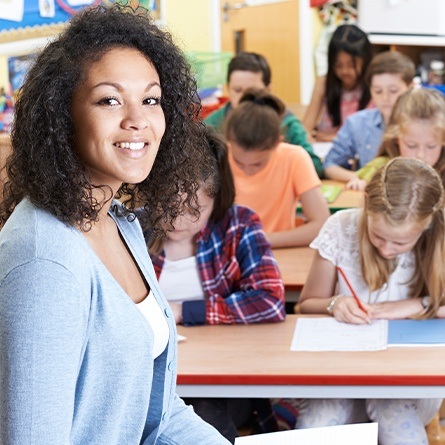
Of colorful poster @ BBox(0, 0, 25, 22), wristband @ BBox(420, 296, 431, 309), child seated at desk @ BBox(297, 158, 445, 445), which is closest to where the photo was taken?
child seated at desk @ BBox(297, 158, 445, 445)

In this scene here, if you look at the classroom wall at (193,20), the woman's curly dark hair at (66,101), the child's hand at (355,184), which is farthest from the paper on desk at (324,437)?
the classroom wall at (193,20)

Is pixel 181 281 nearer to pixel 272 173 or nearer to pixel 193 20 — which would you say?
pixel 272 173

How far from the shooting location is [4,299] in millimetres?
1162

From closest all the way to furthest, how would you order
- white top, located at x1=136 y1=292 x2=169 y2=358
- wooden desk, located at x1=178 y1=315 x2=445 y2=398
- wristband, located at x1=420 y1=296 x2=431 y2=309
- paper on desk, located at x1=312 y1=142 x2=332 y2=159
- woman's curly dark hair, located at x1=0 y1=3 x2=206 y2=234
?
woman's curly dark hair, located at x1=0 y1=3 x2=206 y2=234 → white top, located at x1=136 y1=292 x2=169 y2=358 → wooden desk, located at x1=178 y1=315 x2=445 y2=398 → wristband, located at x1=420 y1=296 x2=431 y2=309 → paper on desk, located at x1=312 y1=142 x2=332 y2=159

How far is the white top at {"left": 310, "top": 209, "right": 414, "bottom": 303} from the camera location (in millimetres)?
2492

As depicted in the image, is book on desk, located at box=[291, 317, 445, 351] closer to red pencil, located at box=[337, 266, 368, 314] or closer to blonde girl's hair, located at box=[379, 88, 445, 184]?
red pencil, located at box=[337, 266, 368, 314]

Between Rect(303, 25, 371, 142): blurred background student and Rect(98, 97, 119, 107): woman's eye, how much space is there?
148 inches

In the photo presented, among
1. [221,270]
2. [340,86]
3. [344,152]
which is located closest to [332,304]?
[221,270]

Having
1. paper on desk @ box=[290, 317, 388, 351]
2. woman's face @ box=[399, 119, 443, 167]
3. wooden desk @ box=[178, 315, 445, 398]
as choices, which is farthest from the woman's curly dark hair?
woman's face @ box=[399, 119, 443, 167]

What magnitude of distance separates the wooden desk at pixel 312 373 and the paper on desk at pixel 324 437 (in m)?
0.40

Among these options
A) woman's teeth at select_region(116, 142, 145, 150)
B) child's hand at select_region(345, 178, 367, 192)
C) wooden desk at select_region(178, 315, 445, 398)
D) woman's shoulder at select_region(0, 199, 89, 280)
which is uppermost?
woman's teeth at select_region(116, 142, 145, 150)

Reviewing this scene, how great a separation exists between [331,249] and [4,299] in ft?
4.85

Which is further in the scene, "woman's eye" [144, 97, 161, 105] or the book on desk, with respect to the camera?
the book on desk

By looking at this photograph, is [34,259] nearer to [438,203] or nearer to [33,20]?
[438,203]
